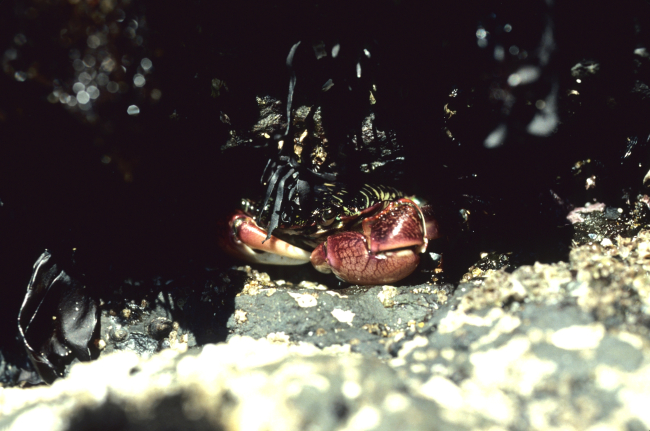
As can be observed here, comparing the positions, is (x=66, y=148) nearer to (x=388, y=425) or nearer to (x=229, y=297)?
(x=229, y=297)

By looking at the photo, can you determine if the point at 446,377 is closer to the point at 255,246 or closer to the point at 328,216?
the point at 328,216

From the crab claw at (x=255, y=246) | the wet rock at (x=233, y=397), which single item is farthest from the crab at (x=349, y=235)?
the wet rock at (x=233, y=397)

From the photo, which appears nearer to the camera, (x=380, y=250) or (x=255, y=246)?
(x=380, y=250)

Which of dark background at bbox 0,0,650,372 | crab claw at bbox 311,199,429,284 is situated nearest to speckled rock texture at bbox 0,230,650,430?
crab claw at bbox 311,199,429,284

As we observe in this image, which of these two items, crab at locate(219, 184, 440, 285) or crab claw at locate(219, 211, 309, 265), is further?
crab claw at locate(219, 211, 309, 265)

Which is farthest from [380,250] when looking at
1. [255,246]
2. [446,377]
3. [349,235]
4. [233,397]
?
[233,397]

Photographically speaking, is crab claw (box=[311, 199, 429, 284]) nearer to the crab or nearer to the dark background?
the crab
